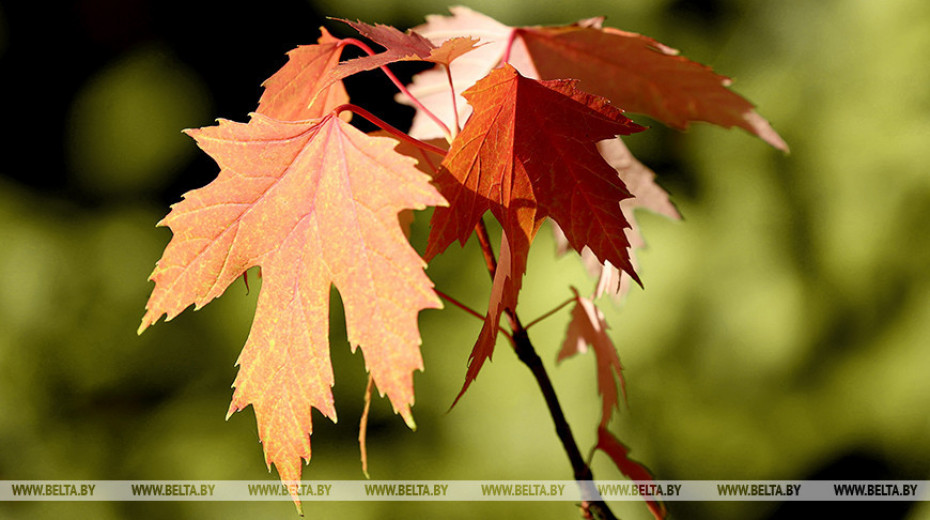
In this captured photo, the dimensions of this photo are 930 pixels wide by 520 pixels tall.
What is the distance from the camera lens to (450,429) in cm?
132

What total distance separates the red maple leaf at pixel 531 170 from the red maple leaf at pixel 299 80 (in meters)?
0.12

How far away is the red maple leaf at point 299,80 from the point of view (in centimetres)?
40

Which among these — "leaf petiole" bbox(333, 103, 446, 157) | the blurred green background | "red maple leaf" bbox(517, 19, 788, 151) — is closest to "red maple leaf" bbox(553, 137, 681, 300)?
"red maple leaf" bbox(517, 19, 788, 151)

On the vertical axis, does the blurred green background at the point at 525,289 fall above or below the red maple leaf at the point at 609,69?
below

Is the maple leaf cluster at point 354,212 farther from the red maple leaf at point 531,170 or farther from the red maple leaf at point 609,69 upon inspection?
the red maple leaf at point 609,69

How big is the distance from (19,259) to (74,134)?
0.26 meters

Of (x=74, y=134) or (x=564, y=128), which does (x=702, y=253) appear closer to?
(x=564, y=128)

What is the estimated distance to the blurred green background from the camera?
50.1 inches

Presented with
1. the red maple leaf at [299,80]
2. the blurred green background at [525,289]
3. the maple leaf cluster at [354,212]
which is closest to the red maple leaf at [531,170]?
the maple leaf cluster at [354,212]

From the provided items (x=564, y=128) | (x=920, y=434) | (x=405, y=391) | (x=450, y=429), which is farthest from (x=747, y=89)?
(x=405, y=391)

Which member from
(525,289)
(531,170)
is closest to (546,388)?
(531,170)

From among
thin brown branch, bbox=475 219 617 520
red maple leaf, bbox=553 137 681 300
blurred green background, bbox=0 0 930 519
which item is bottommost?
blurred green background, bbox=0 0 930 519

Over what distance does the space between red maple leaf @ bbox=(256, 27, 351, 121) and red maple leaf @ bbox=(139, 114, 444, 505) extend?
7 centimetres

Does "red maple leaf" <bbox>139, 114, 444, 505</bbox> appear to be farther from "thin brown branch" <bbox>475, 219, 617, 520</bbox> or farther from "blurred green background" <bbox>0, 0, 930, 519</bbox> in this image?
"blurred green background" <bbox>0, 0, 930, 519</bbox>
